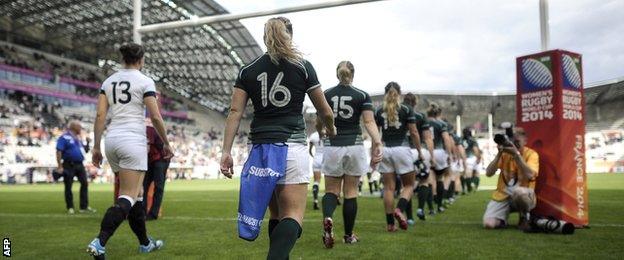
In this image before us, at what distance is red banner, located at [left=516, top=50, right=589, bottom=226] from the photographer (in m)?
6.71

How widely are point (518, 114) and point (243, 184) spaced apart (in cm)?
539

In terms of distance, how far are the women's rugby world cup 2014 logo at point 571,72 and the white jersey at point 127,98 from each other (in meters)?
5.46

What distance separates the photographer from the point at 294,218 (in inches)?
125

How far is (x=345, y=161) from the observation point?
5734mm

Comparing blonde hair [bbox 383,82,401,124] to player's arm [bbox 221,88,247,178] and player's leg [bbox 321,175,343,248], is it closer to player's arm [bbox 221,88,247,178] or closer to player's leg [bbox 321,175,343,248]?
player's leg [bbox 321,175,343,248]

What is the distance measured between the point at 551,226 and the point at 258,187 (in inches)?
182

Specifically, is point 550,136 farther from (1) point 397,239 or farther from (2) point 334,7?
(2) point 334,7

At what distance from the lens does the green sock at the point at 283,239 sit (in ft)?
9.95

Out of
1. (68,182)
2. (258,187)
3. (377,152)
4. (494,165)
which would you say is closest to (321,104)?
(258,187)

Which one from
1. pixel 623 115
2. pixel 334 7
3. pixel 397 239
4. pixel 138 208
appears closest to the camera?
pixel 138 208

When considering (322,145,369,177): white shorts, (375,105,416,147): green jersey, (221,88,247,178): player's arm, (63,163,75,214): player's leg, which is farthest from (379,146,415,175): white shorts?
(63,163,75,214): player's leg

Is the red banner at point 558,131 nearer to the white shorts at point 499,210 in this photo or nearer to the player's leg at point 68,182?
the white shorts at point 499,210

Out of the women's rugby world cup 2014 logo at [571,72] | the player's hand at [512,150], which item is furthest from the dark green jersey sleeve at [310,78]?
the women's rugby world cup 2014 logo at [571,72]

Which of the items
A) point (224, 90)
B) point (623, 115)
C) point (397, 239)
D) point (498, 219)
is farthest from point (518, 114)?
point (224, 90)
